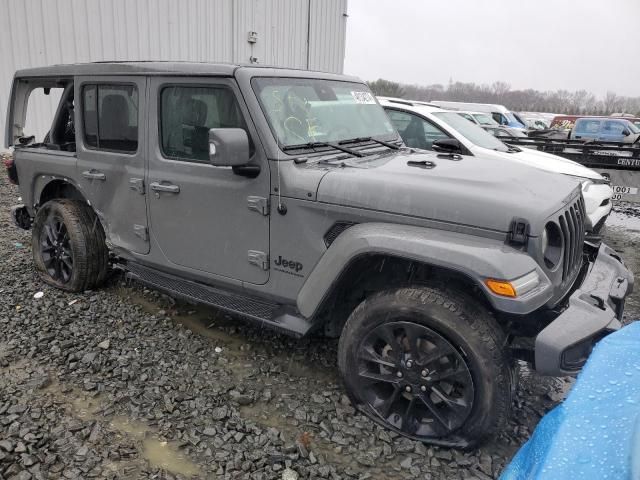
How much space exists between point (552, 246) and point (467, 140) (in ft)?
14.4

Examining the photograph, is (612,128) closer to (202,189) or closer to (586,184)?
(586,184)

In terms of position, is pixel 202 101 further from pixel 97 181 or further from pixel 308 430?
pixel 308 430

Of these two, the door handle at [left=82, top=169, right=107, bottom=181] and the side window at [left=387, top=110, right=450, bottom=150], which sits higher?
the side window at [left=387, top=110, right=450, bottom=150]

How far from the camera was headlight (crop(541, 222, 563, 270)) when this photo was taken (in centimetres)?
262

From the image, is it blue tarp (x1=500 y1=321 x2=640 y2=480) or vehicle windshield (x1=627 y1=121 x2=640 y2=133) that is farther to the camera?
vehicle windshield (x1=627 y1=121 x2=640 y2=133)

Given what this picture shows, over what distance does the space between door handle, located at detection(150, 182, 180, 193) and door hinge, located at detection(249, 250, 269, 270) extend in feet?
2.37

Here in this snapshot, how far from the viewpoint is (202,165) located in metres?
3.33

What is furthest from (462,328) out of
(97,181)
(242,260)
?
(97,181)

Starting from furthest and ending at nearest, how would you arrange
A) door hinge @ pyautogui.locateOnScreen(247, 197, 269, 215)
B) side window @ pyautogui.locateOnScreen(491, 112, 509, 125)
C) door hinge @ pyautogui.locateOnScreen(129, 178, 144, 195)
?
side window @ pyautogui.locateOnScreen(491, 112, 509, 125)
door hinge @ pyautogui.locateOnScreen(129, 178, 144, 195)
door hinge @ pyautogui.locateOnScreen(247, 197, 269, 215)

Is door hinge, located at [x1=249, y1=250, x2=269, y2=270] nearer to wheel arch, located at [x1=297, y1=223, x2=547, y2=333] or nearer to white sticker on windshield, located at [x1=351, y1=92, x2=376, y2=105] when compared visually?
wheel arch, located at [x1=297, y1=223, x2=547, y2=333]

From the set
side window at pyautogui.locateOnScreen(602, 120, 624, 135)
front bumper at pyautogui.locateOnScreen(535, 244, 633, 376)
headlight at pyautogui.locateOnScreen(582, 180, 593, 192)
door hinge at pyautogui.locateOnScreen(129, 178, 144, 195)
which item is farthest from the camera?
side window at pyautogui.locateOnScreen(602, 120, 624, 135)

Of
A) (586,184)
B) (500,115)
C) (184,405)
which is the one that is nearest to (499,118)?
(500,115)

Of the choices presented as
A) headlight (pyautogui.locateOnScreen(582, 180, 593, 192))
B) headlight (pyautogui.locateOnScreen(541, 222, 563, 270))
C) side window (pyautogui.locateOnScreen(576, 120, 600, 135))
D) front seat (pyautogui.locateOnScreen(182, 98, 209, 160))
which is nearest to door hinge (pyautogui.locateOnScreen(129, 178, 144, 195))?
front seat (pyautogui.locateOnScreen(182, 98, 209, 160))

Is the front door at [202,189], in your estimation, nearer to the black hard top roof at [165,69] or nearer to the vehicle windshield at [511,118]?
the black hard top roof at [165,69]
